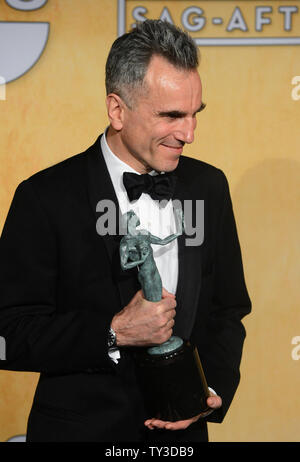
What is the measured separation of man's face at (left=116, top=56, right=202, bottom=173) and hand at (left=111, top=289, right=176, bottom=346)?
33 cm

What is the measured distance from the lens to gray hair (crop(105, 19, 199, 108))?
1562mm

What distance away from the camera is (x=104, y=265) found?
5.40 ft

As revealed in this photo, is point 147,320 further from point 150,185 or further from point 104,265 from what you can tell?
point 150,185

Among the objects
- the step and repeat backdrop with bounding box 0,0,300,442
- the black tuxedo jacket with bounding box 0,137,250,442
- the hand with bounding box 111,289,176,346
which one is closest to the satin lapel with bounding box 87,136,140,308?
the black tuxedo jacket with bounding box 0,137,250,442

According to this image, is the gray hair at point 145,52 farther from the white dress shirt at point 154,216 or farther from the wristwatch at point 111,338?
the wristwatch at point 111,338

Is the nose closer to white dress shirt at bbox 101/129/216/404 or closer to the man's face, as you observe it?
the man's face

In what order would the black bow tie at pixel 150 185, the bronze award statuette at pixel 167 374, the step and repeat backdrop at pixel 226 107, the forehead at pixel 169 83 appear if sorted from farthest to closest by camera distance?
the step and repeat backdrop at pixel 226 107 → the black bow tie at pixel 150 185 → the forehead at pixel 169 83 → the bronze award statuette at pixel 167 374

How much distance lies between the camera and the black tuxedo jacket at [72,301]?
1.61 metres

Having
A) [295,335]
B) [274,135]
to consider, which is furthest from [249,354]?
[274,135]

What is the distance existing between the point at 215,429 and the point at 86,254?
54.0 inches

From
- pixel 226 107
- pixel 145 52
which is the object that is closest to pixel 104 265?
pixel 145 52

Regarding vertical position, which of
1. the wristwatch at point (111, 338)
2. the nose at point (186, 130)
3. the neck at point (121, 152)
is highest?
the nose at point (186, 130)

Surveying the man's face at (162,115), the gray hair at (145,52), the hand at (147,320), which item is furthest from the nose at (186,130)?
the hand at (147,320)
